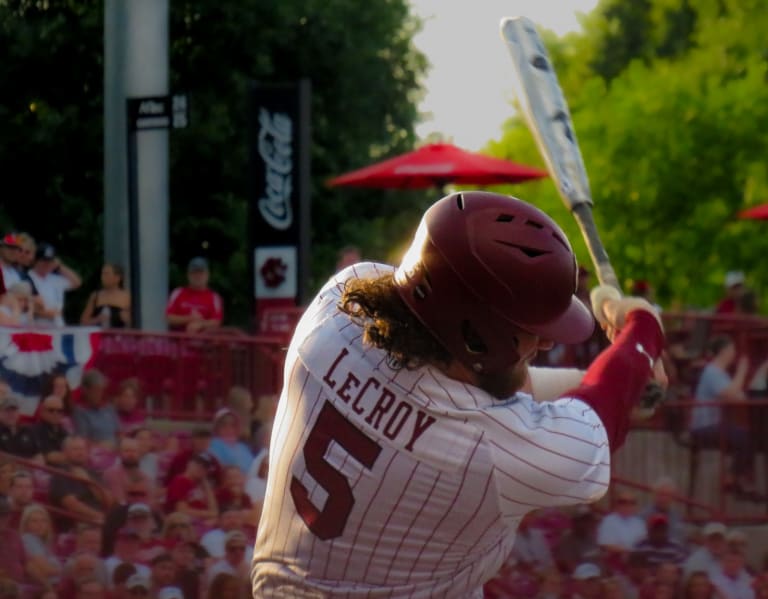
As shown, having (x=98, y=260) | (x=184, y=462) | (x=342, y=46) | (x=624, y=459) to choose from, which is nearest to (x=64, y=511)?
(x=184, y=462)

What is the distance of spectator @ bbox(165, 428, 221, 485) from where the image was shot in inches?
311

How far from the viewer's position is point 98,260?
2042cm

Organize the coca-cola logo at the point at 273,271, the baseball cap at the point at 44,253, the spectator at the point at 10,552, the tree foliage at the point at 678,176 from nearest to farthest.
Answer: the spectator at the point at 10,552, the baseball cap at the point at 44,253, the coca-cola logo at the point at 273,271, the tree foliage at the point at 678,176

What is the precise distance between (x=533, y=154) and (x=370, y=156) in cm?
2054

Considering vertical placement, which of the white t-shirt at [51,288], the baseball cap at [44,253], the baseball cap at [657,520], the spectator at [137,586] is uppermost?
the baseball cap at [44,253]

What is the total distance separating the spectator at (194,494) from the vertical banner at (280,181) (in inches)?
233

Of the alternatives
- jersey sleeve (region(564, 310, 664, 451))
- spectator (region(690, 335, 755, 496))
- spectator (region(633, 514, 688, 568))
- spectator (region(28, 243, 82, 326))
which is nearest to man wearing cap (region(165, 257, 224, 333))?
spectator (region(28, 243, 82, 326))

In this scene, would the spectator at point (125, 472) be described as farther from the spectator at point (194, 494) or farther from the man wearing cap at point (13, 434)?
the man wearing cap at point (13, 434)

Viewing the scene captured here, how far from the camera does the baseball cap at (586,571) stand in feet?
25.5

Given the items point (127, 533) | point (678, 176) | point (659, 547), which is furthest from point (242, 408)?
point (678, 176)

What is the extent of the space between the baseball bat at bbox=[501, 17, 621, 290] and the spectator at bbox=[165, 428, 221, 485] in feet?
13.4

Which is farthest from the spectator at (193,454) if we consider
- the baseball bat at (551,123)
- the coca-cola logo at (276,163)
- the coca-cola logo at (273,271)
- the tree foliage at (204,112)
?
the tree foliage at (204,112)

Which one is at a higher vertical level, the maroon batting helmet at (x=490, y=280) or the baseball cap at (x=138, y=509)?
the maroon batting helmet at (x=490, y=280)

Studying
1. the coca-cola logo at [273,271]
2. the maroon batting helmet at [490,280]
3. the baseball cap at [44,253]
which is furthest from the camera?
the coca-cola logo at [273,271]
